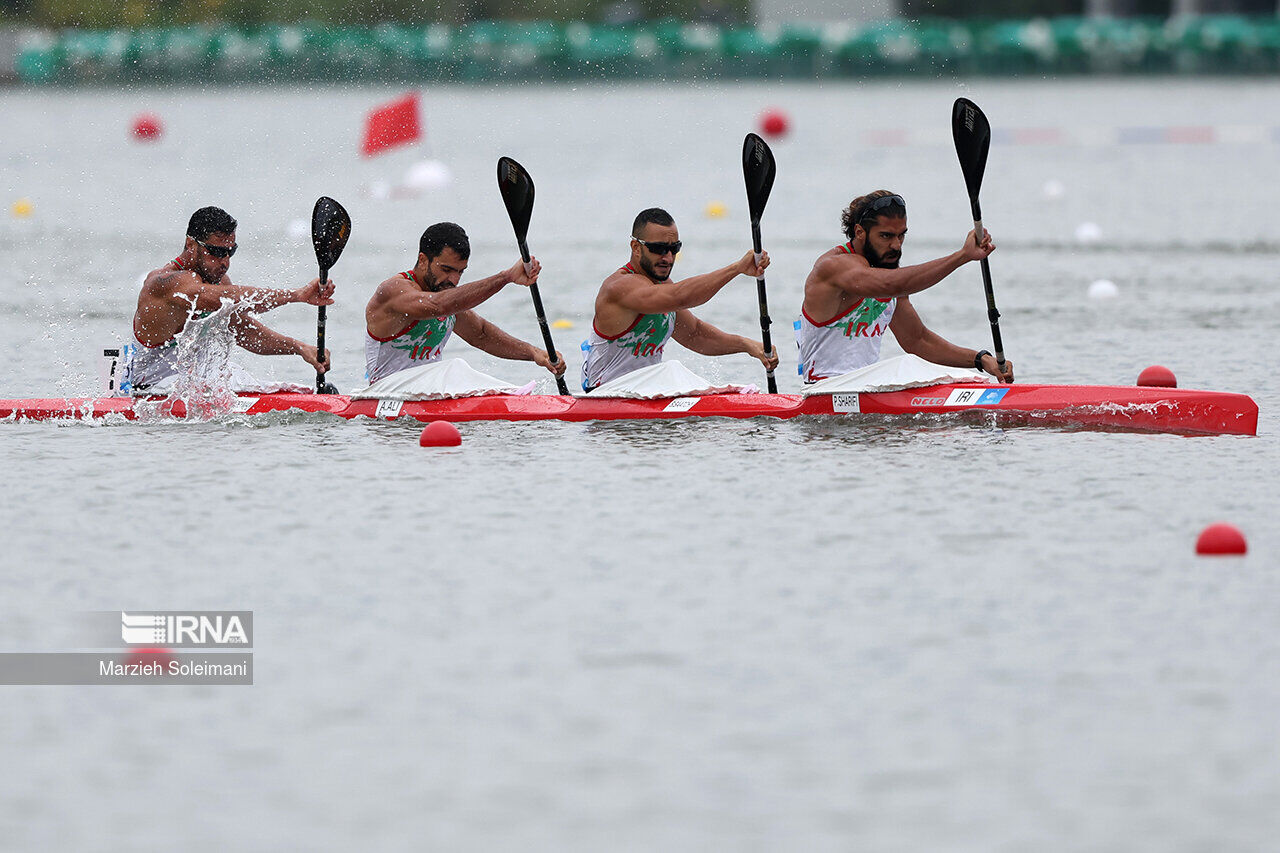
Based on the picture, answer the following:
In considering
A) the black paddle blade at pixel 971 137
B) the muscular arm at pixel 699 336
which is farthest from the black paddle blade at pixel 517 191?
the black paddle blade at pixel 971 137

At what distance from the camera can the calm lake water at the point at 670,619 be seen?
6270 mm

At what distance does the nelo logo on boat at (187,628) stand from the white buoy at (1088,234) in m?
18.6

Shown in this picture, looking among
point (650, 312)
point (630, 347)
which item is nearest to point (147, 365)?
point (630, 347)

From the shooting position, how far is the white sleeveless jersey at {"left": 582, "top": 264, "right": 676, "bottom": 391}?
505 inches

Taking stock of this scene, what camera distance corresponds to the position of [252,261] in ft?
78.7

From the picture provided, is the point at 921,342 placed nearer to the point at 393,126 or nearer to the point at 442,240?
the point at 442,240

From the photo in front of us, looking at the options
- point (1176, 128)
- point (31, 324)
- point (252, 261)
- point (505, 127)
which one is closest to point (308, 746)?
point (31, 324)

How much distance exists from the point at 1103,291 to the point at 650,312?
849 cm

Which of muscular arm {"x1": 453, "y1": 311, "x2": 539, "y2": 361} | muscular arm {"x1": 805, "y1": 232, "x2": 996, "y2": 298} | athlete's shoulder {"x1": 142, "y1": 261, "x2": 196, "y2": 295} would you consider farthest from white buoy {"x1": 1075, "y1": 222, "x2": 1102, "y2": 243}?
athlete's shoulder {"x1": 142, "y1": 261, "x2": 196, "y2": 295}

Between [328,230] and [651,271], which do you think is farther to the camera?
[328,230]

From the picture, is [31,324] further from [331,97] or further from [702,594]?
[331,97]

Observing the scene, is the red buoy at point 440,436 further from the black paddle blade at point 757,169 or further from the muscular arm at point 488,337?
the black paddle blade at point 757,169

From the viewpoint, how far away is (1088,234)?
83.9 feet

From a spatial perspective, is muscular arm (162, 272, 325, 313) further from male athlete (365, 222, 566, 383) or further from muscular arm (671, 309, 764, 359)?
muscular arm (671, 309, 764, 359)
